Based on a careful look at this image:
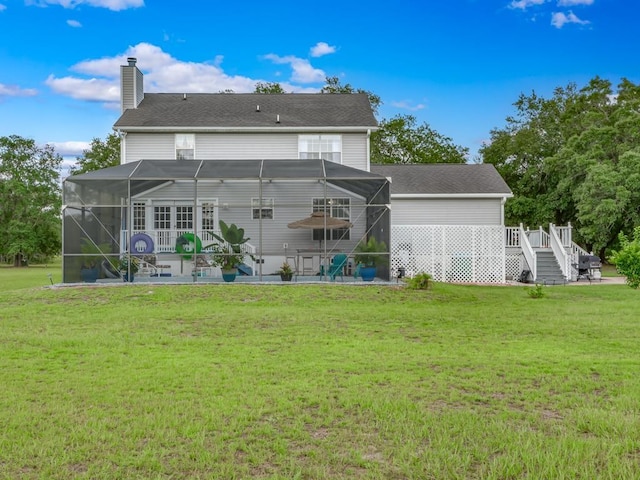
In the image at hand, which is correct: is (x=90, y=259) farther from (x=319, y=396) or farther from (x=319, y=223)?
(x=319, y=396)

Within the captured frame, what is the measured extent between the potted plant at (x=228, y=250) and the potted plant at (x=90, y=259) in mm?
2854

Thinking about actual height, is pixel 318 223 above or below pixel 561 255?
above

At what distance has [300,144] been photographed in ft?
67.9

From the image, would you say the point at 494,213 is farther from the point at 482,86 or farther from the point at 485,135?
the point at 485,135

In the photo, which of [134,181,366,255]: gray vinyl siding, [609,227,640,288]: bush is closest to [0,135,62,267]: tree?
[134,181,366,255]: gray vinyl siding

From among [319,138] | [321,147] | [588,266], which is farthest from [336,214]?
[588,266]

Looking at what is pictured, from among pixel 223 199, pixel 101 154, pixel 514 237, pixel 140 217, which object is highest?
pixel 101 154

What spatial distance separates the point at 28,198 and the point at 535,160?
37430 mm

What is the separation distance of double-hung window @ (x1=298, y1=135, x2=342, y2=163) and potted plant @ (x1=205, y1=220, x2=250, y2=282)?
5336 millimetres

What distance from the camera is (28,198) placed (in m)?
45.8

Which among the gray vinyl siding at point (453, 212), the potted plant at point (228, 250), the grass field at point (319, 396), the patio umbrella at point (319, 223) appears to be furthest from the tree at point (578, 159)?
the grass field at point (319, 396)

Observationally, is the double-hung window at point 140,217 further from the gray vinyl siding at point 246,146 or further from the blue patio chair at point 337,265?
the blue patio chair at point 337,265

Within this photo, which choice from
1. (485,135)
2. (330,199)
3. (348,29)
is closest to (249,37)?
(348,29)

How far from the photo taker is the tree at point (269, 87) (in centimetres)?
3819
